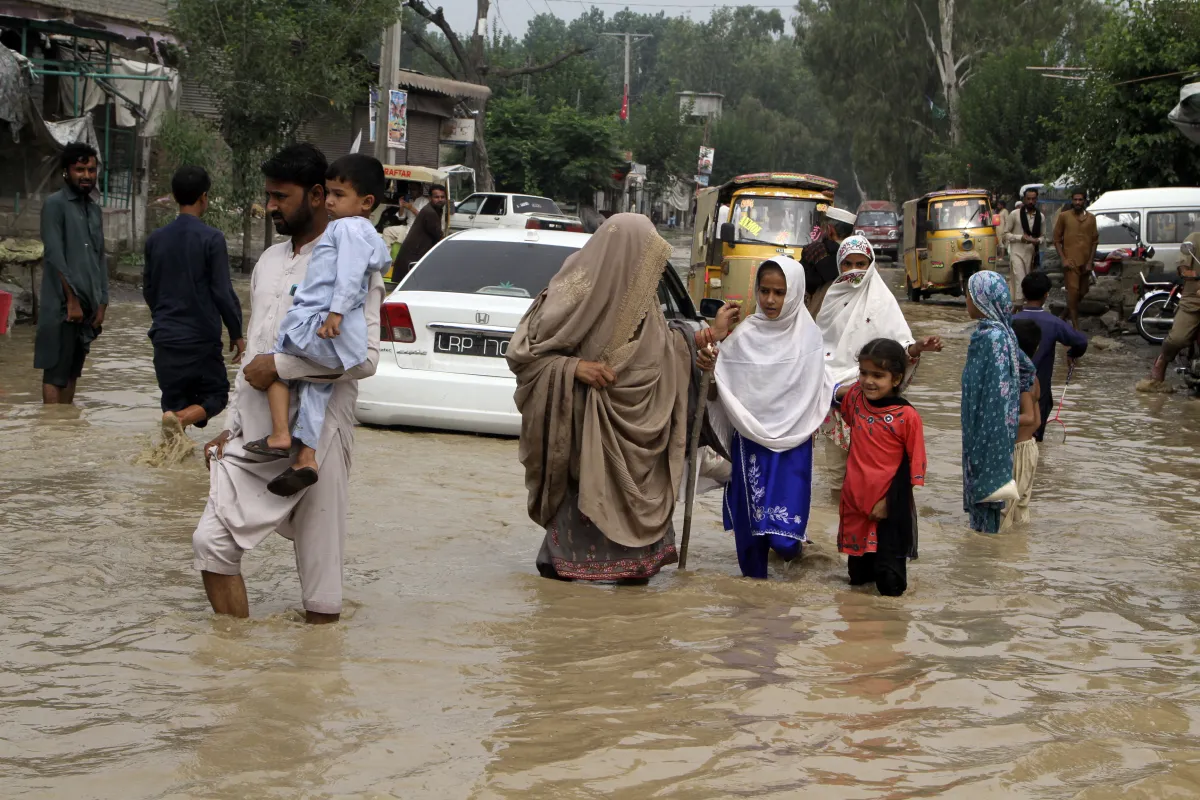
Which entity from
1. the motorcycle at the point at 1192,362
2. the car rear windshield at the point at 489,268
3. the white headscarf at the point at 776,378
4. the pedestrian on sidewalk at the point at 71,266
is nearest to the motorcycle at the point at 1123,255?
the motorcycle at the point at 1192,362

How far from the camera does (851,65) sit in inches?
2234

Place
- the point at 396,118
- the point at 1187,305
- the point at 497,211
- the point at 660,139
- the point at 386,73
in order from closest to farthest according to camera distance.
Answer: the point at 1187,305, the point at 396,118, the point at 386,73, the point at 497,211, the point at 660,139

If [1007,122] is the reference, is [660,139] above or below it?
above

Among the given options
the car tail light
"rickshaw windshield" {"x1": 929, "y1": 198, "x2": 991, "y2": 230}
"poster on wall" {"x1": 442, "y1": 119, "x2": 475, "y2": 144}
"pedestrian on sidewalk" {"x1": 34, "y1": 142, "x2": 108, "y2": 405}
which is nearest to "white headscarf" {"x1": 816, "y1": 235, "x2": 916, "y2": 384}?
the car tail light

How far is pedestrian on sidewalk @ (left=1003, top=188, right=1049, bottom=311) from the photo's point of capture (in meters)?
20.0

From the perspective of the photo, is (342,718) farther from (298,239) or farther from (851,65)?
(851,65)

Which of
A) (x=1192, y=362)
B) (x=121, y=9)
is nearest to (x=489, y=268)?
(x=1192, y=362)

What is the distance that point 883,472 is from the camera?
569 cm

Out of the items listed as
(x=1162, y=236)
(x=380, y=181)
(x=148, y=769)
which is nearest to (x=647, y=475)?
(x=380, y=181)

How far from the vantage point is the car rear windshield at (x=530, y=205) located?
29.8 metres

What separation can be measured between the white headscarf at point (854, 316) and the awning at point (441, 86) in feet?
88.1

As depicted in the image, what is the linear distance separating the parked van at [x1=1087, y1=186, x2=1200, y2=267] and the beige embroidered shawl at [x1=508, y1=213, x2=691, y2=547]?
16.5 meters

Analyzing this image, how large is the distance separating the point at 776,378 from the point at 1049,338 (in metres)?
3.19

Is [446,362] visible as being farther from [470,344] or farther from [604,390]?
[604,390]
